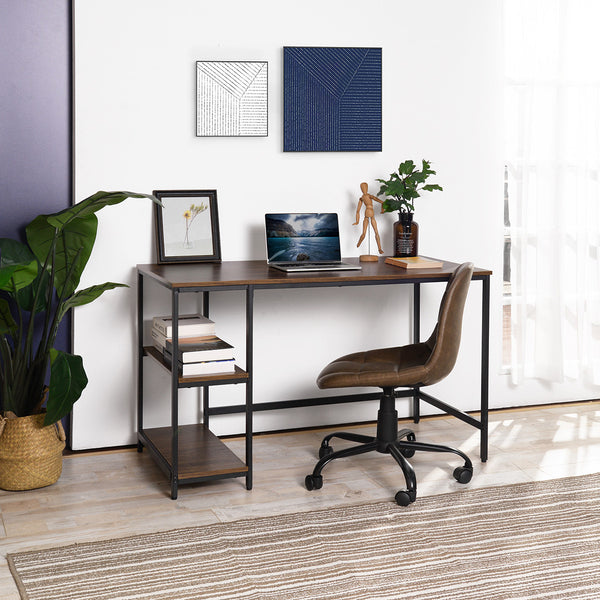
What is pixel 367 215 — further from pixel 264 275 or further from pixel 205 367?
pixel 205 367

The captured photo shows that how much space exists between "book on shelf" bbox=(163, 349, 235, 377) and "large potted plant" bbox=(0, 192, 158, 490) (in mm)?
358

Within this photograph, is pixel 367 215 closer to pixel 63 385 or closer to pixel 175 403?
pixel 175 403

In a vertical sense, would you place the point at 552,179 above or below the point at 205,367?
above

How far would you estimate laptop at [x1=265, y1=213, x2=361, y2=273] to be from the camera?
3.65 m

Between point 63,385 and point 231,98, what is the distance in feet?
4.75

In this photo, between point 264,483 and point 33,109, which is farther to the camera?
point 33,109

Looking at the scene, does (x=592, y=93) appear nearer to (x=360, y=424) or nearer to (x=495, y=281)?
(x=495, y=281)

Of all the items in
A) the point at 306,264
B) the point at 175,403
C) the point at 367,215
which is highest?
the point at 367,215

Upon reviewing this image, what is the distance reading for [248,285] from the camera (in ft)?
10.3

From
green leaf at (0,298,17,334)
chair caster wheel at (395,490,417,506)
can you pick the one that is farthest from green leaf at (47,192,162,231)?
chair caster wheel at (395,490,417,506)

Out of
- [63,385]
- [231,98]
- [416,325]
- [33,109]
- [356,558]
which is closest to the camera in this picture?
[356,558]

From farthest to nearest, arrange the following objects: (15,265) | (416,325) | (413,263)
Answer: (416,325) < (413,263) < (15,265)

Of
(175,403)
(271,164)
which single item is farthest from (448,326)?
(271,164)

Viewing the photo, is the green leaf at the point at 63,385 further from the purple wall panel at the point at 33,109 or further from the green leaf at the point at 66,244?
the purple wall panel at the point at 33,109
